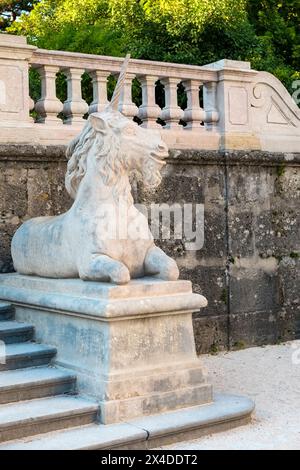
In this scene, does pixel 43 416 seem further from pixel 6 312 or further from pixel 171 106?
pixel 171 106

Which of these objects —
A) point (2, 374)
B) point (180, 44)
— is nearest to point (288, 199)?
point (2, 374)

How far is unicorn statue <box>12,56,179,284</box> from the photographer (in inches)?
186

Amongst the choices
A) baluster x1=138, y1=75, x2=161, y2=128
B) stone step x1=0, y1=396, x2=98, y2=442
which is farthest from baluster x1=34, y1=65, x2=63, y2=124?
stone step x1=0, y1=396, x2=98, y2=442

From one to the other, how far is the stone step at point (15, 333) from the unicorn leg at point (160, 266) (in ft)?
3.22

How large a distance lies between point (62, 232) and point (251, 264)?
9.44 ft

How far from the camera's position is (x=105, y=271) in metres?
4.57

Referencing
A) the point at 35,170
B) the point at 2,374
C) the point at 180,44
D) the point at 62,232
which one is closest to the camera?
the point at 2,374

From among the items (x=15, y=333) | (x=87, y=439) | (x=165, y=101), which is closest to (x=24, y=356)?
(x=15, y=333)

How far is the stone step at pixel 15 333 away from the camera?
5.08m

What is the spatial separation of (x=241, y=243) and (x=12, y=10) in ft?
45.6

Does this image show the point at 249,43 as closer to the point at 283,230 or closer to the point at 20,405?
the point at 283,230

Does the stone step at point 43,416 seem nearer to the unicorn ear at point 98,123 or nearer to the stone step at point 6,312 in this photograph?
the stone step at point 6,312

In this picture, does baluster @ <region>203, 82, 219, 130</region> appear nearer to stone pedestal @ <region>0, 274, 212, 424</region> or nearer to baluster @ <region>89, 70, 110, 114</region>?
baluster @ <region>89, 70, 110, 114</region>

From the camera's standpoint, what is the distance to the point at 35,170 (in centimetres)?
615
